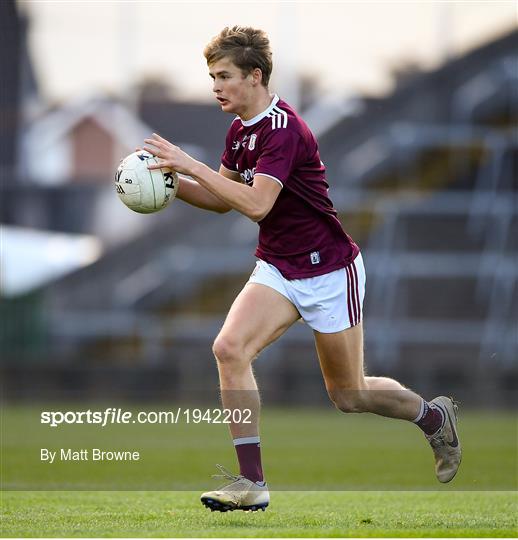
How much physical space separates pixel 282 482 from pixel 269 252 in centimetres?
318

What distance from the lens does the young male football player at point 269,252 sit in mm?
6469

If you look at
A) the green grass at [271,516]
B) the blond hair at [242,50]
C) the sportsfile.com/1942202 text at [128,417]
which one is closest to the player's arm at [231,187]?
the blond hair at [242,50]

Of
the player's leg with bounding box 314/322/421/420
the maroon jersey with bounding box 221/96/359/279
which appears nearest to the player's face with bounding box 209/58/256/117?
the maroon jersey with bounding box 221/96/359/279

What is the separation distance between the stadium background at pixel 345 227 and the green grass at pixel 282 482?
196 cm

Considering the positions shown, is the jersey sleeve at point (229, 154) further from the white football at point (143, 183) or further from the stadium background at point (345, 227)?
the stadium background at point (345, 227)

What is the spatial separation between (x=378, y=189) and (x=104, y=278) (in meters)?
5.58

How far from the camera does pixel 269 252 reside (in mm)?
6887

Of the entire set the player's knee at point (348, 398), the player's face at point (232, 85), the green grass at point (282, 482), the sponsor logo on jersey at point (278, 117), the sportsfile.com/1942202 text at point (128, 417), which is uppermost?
the player's face at point (232, 85)

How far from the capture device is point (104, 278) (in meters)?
24.3

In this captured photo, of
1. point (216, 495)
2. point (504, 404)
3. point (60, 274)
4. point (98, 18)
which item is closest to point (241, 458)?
point (216, 495)

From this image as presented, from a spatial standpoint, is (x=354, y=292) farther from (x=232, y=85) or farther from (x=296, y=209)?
(x=232, y=85)

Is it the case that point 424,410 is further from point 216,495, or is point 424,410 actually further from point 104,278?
point 104,278

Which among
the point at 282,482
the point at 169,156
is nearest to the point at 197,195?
the point at 169,156

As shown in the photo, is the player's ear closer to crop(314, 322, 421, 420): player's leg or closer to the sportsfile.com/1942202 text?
crop(314, 322, 421, 420): player's leg
